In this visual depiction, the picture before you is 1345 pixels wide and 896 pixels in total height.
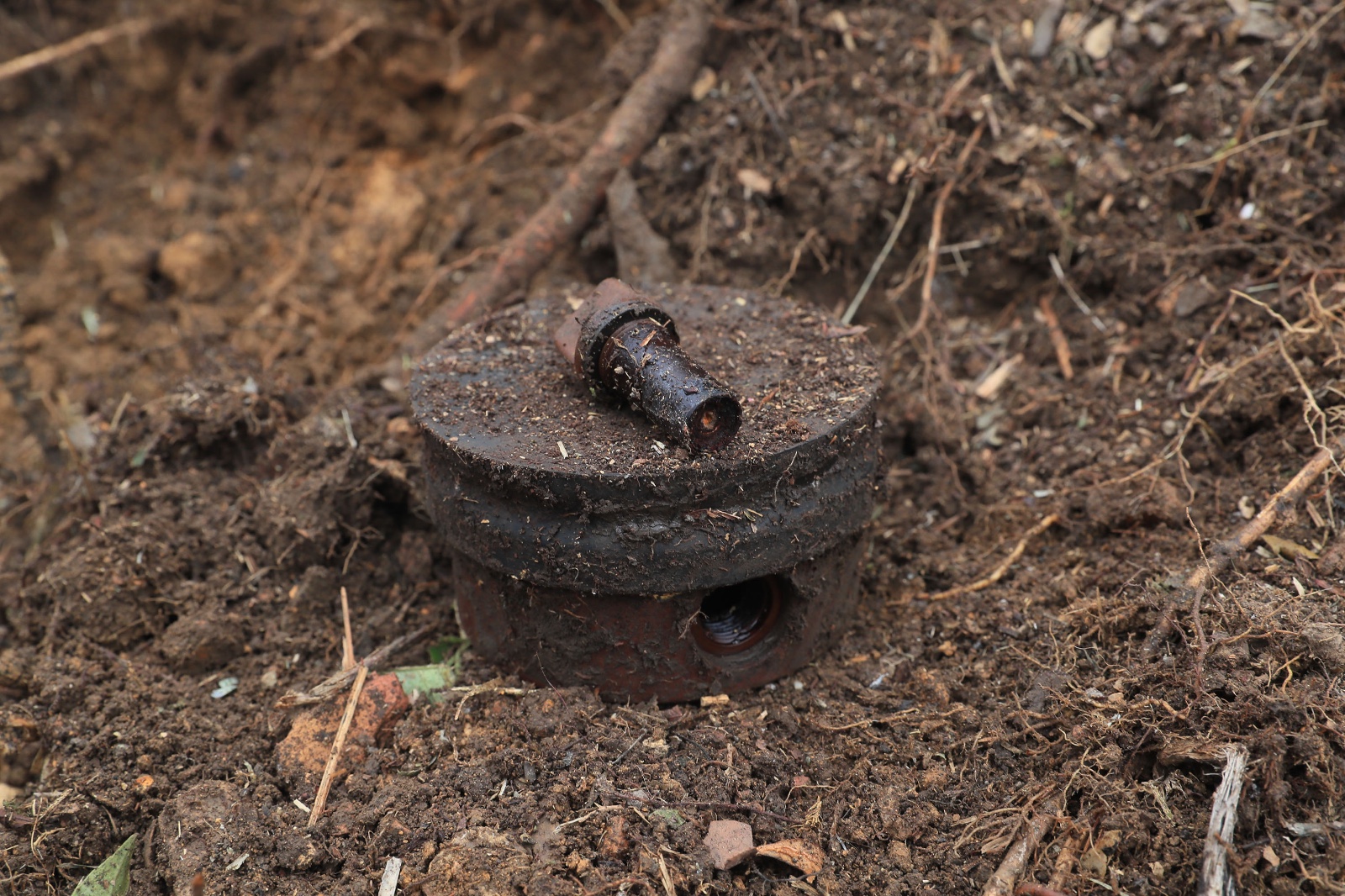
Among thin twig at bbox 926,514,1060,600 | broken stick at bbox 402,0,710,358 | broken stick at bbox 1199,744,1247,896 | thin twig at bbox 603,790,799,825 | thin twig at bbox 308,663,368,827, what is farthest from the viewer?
broken stick at bbox 402,0,710,358

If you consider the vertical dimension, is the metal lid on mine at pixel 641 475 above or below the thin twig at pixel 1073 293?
above

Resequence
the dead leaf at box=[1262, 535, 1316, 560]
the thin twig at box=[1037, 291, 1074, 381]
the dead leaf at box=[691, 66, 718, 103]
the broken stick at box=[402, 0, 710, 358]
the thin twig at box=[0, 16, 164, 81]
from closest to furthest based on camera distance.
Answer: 1. the dead leaf at box=[1262, 535, 1316, 560]
2. the thin twig at box=[1037, 291, 1074, 381]
3. the broken stick at box=[402, 0, 710, 358]
4. the dead leaf at box=[691, 66, 718, 103]
5. the thin twig at box=[0, 16, 164, 81]

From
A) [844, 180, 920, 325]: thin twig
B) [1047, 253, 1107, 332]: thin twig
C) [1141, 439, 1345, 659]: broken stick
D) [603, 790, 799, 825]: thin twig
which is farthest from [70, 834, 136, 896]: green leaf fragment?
[1047, 253, 1107, 332]: thin twig

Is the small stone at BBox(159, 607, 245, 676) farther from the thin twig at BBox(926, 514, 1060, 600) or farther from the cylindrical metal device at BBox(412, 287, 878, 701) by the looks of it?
the thin twig at BBox(926, 514, 1060, 600)

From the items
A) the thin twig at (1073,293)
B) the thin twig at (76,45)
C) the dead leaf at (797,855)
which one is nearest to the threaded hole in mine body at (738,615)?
the dead leaf at (797,855)

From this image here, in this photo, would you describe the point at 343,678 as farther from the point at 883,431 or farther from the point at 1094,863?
the point at 1094,863

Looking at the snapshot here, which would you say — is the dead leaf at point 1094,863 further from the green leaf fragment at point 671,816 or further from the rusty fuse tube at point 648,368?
the rusty fuse tube at point 648,368

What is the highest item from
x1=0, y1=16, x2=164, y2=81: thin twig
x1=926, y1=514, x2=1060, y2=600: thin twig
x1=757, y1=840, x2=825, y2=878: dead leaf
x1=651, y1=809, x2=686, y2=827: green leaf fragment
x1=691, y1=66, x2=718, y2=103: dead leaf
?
x1=0, y1=16, x2=164, y2=81: thin twig
